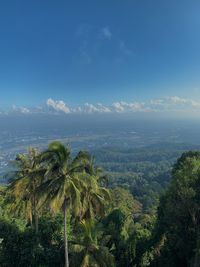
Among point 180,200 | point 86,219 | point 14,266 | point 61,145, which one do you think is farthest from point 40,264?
point 180,200

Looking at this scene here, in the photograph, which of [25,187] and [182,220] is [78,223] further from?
[182,220]

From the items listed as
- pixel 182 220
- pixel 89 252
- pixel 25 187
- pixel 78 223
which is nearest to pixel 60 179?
pixel 89 252

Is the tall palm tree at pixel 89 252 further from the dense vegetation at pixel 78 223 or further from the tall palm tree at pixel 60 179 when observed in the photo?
the tall palm tree at pixel 60 179

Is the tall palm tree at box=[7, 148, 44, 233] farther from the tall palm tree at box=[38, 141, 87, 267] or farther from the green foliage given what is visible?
the green foliage

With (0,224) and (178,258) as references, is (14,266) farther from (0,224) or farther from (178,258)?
(178,258)

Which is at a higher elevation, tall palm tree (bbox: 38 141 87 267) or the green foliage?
tall palm tree (bbox: 38 141 87 267)

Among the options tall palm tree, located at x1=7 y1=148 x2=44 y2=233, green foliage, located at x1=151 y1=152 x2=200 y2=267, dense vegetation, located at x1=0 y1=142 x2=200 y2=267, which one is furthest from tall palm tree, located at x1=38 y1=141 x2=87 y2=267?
green foliage, located at x1=151 y1=152 x2=200 y2=267

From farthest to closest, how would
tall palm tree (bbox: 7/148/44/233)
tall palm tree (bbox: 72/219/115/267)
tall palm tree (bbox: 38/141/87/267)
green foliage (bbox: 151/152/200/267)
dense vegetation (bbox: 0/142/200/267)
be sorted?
1. green foliage (bbox: 151/152/200/267)
2. tall palm tree (bbox: 7/148/44/233)
3. tall palm tree (bbox: 72/219/115/267)
4. dense vegetation (bbox: 0/142/200/267)
5. tall palm tree (bbox: 38/141/87/267)
